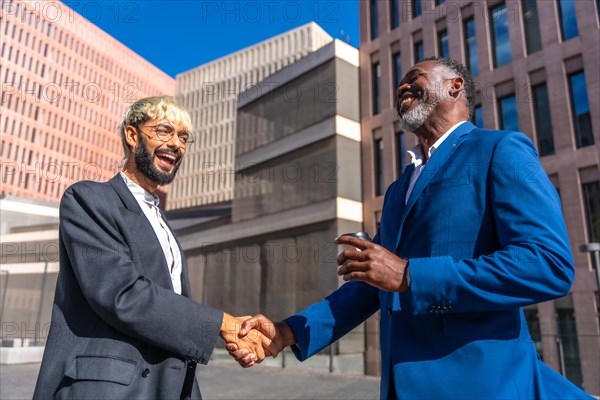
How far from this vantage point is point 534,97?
18.2m

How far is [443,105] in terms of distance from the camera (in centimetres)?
225

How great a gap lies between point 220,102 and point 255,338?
90.3 m

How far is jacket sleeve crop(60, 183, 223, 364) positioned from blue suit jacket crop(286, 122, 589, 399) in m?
0.81

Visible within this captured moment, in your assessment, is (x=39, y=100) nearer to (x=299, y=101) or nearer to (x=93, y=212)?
(x=299, y=101)

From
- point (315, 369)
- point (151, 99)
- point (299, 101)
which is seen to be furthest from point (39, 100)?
point (151, 99)

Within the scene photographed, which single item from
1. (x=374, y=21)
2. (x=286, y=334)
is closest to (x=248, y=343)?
(x=286, y=334)

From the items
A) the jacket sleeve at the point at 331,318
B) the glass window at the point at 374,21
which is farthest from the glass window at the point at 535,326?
the jacket sleeve at the point at 331,318

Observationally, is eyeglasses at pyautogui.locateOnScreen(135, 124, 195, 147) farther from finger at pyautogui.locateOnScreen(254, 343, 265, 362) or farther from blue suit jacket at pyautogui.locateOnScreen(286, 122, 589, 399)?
blue suit jacket at pyautogui.locateOnScreen(286, 122, 589, 399)

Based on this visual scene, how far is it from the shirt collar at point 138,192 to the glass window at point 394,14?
22.8 meters

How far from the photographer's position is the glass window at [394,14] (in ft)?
76.6

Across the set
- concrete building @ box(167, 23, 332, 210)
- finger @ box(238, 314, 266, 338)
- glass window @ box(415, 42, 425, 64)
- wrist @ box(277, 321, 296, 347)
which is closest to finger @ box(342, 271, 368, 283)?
wrist @ box(277, 321, 296, 347)

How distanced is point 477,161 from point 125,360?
1.61 m

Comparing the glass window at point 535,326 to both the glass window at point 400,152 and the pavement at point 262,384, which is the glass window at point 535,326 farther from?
the glass window at point 400,152

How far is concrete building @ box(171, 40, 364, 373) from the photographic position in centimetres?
2197
